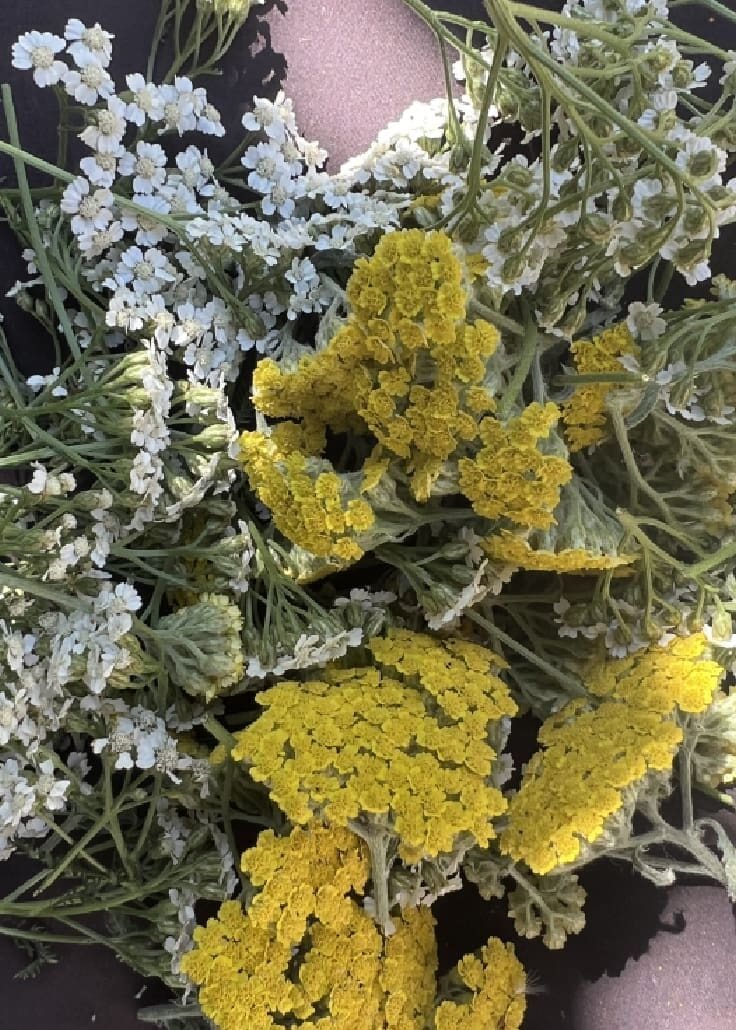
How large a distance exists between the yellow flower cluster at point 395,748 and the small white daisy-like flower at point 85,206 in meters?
0.60

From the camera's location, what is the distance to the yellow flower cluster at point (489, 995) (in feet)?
3.75

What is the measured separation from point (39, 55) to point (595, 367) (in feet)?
2.38

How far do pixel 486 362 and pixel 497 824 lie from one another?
580 mm

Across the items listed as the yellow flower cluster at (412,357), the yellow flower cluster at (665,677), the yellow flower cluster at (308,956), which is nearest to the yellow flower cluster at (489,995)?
the yellow flower cluster at (308,956)

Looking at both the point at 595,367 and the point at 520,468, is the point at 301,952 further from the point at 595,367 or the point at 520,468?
the point at 595,367

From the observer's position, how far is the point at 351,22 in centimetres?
135

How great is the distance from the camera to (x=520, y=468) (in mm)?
962

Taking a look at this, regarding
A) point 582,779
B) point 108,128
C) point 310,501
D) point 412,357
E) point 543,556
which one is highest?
point 108,128

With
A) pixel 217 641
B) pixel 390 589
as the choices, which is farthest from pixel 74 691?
pixel 390 589

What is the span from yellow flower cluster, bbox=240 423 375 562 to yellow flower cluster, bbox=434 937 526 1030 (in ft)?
1.88

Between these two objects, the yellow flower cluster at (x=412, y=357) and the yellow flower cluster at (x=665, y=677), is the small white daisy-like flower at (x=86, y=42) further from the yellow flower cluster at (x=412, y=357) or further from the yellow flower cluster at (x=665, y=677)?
the yellow flower cluster at (x=665, y=677)

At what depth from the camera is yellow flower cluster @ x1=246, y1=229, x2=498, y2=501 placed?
3.01 ft

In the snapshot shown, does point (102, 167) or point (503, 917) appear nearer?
point (102, 167)

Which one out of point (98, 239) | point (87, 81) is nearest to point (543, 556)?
point (98, 239)
